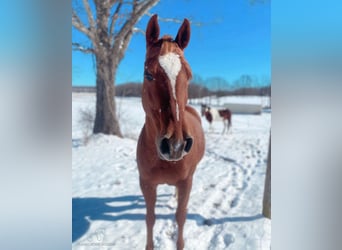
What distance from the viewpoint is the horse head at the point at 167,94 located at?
30.0 inches

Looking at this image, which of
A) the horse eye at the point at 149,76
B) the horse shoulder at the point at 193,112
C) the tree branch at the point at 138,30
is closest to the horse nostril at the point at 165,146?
the horse eye at the point at 149,76

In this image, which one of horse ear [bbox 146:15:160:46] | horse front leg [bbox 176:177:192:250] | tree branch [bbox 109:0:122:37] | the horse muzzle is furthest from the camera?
tree branch [bbox 109:0:122:37]

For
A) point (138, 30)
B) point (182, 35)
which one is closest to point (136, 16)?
point (138, 30)

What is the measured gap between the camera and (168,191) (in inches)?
49.8

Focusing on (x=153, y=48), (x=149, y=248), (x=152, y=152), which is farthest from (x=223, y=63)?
(x=149, y=248)

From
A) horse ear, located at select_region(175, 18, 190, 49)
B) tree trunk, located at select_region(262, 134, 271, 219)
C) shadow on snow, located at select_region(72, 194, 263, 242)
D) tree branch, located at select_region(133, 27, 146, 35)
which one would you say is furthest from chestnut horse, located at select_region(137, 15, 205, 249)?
tree trunk, located at select_region(262, 134, 271, 219)

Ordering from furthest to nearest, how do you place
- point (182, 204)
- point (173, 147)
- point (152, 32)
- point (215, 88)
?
point (215, 88)
point (182, 204)
point (152, 32)
point (173, 147)

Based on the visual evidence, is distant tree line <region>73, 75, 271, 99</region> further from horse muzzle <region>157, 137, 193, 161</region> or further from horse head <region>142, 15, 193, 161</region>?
horse muzzle <region>157, 137, 193, 161</region>

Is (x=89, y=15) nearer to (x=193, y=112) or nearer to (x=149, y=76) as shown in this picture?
(x=149, y=76)

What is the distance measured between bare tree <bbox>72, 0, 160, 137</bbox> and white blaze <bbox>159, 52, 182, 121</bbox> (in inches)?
15.8

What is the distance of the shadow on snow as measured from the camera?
1127 millimetres

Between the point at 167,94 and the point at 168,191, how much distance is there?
657 millimetres
